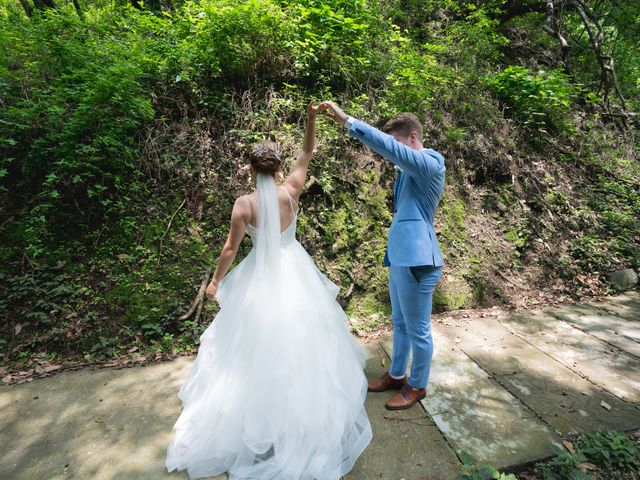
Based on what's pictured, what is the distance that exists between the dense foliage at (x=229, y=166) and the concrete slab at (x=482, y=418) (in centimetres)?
122

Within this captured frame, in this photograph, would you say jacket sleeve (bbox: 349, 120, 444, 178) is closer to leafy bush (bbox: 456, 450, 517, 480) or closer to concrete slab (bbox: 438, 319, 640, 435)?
leafy bush (bbox: 456, 450, 517, 480)

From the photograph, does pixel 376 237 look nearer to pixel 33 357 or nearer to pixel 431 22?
pixel 33 357

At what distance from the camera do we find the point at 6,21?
4590 mm

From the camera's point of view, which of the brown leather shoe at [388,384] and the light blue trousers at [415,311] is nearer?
the light blue trousers at [415,311]

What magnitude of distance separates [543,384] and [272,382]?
254cm

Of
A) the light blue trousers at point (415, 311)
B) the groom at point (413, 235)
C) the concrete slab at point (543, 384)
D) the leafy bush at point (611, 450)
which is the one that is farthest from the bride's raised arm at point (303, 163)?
the leafy bush at point (611, 450)

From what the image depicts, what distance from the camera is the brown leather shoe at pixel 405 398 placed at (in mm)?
2695

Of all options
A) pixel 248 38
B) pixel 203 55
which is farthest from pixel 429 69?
pixel 203 55

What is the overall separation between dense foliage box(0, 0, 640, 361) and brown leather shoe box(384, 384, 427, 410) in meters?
1.27

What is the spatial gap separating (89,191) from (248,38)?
120 inches

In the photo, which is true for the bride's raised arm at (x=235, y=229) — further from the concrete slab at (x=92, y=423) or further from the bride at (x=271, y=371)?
the concrete slab at (x=92, y=423)

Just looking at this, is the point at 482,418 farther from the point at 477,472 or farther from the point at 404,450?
the point at 404,450

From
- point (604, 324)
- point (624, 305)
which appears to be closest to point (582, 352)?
point (604, 324)

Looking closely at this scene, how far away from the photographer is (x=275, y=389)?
2.23 metres
